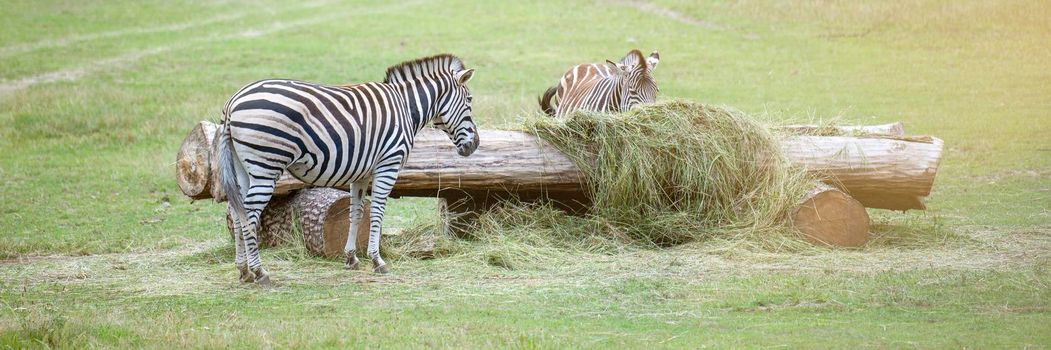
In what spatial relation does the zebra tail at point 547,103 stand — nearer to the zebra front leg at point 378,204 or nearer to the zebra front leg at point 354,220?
the zebra front leg at point 354,220

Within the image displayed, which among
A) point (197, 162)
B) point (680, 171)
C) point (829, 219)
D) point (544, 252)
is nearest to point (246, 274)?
point (197, 162)

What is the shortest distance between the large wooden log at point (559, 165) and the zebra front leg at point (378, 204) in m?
0.95

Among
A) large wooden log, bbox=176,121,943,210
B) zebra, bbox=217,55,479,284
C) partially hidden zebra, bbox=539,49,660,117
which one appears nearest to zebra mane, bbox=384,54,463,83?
zebra, bbox=217,55,479,284

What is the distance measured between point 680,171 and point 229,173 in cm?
444

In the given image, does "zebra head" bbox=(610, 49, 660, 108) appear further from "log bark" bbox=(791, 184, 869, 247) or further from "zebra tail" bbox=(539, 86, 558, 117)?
"log bark" bbox=(791, 184, 869, 247)

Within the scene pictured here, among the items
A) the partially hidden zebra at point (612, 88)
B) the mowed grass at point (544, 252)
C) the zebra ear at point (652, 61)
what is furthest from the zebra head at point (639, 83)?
the mowed grass at point (544, 252)

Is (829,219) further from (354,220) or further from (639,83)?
(354,220)

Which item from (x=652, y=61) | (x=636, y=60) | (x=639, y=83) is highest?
(x=636, y=60)

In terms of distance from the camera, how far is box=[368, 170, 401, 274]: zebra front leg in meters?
9.98

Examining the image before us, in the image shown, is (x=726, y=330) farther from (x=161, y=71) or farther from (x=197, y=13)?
(x=197, y=13)

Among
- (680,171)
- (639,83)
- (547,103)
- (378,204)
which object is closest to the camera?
(378,204)

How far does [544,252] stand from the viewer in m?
10.7

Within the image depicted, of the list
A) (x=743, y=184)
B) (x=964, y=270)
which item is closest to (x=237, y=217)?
(x=743, y=184)

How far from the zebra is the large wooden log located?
0.42 metres
